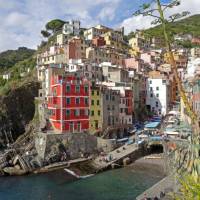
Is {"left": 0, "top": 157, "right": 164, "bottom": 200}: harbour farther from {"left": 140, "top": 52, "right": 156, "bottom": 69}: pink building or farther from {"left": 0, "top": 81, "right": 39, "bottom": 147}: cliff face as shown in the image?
{"left": 140, "top": 52, "right": 156, "bottom": 69}: pink building

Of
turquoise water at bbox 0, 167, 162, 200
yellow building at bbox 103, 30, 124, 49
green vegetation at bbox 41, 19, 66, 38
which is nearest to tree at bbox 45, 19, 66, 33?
green vegetation at bbox 41, 19, 66, 38

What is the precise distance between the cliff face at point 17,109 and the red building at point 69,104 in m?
14.4

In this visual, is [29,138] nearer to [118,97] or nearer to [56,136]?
[56,136]

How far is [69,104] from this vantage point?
59.5 metres

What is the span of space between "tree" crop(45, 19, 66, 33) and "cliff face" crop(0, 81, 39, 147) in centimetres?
5759

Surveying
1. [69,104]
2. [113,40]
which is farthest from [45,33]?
[69,104]

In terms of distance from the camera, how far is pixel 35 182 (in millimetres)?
44969

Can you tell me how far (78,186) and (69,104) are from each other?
20.2m

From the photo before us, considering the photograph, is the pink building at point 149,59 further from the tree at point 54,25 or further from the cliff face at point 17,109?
the cliff face at point 17,109

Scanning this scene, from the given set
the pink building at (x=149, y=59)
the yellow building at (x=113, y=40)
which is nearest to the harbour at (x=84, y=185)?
the pink building at (x=149, y=59)

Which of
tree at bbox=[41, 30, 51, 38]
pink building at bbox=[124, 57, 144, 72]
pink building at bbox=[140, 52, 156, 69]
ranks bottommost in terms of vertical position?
pink building at bbox=[124, 57, 144, 72]

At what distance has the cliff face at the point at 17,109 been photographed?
71938 mm

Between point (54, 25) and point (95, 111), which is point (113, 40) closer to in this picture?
point (54, 25)

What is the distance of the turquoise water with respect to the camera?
38438 millimetres
